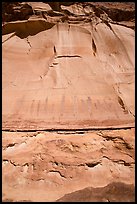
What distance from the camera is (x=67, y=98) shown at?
14.2 ft

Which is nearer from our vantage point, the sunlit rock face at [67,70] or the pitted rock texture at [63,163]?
the pitted rock texture at [63,163]

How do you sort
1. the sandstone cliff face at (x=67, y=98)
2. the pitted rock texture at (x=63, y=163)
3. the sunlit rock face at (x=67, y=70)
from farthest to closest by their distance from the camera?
the sunlit rock face at (x=67, y=70) → the sandstone cliff face at (x=67, y=98) → the pitted rock texture at (x=63, y=163)

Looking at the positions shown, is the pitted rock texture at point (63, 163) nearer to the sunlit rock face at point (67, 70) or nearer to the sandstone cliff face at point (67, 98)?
the sandstone cliff face at point (67, 98)

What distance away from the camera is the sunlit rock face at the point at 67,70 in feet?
13.7

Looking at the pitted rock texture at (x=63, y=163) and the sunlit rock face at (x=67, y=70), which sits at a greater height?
the sunlit rock face at (x=67, y=70)

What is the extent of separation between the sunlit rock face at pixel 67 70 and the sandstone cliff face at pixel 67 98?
14 millimetres

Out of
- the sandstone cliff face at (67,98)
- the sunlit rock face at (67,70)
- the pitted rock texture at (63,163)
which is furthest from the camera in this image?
the sunlit rock face at (67,70)

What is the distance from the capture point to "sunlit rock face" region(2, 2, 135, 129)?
13.7 ft

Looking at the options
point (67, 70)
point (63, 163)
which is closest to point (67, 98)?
point (67, 70)

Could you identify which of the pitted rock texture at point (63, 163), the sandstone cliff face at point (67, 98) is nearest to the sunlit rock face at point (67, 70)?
the sandstone cliff face at point (67, 98)

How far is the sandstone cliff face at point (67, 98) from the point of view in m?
3.19

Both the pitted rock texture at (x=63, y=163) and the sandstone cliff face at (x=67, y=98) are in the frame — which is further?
the sandstone cliff face at (x=67, y=98)

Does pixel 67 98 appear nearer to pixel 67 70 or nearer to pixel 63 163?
pixel 67 70

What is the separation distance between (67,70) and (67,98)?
55 cm
